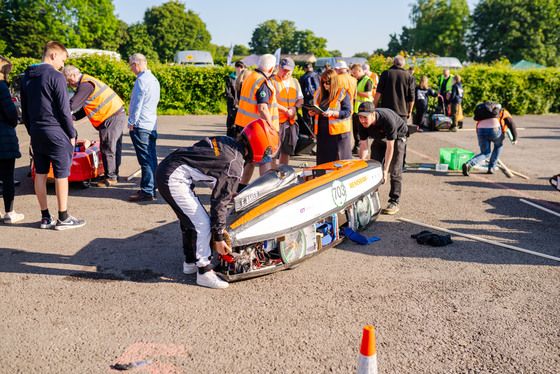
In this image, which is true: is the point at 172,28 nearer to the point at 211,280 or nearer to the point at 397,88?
the point at 397,88

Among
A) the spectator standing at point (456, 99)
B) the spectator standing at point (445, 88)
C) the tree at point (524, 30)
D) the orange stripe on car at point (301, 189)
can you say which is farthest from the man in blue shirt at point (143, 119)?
the tree at point (524, 30)

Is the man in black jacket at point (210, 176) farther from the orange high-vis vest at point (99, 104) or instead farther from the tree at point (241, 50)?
the tree at point (241, 50)

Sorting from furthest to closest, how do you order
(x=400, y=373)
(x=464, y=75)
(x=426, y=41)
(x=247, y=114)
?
(x=426, y=41), (x=464, y=75), (x=247, y=114), (x=400, y=373)

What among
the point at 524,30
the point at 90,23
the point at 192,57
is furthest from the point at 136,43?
the point at 524,30

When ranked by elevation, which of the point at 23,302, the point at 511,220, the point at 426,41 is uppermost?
the point at 426,41

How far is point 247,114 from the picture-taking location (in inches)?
244

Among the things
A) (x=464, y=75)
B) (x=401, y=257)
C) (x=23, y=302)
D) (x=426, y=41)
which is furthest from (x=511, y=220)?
(x=426, y=41)

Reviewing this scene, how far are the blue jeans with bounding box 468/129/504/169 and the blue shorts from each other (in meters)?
7.10

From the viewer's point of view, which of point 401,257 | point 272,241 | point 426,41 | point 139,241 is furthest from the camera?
point 426,41

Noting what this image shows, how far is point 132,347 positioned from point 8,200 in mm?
3770

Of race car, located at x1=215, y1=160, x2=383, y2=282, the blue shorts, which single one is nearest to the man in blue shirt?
the blue shorts

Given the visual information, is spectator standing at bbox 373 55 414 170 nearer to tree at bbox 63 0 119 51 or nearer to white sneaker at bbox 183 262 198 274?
white sneaker at bbox 183 262 198 274

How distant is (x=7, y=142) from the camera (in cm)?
562

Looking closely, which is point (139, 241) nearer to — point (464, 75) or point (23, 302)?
point (23, 302)
